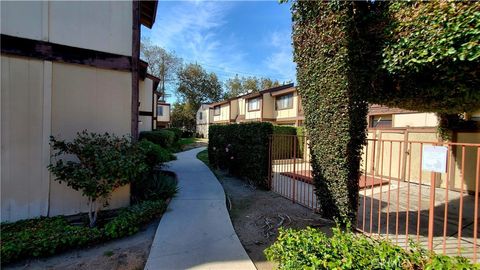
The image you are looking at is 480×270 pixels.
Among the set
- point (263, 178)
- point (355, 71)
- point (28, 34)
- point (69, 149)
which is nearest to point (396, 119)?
point (263, 178)

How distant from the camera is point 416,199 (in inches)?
287

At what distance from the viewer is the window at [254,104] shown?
992 inches

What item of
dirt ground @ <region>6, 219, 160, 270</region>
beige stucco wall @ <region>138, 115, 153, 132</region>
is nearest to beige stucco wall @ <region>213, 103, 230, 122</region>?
beige stucco wall @ <region>138, 115, 153, 132</region>

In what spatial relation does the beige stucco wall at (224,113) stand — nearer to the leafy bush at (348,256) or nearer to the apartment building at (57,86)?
the apartment building at (57,86)

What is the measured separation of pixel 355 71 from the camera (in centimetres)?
407

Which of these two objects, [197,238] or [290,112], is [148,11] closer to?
[197,238]

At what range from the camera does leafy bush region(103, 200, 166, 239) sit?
13.2 ft

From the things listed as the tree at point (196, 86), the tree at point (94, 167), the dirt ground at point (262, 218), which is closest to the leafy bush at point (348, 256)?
the dirt ground at point (262, 218)

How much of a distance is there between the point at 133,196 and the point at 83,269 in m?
2.49

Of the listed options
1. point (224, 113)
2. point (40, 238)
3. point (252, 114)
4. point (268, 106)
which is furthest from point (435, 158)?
point (224, 113)

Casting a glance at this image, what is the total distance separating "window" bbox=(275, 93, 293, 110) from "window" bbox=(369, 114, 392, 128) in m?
10.4

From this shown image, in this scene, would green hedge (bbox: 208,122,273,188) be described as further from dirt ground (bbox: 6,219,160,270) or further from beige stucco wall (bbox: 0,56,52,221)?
beige stucco wall (bbox: 0,56,52,221)

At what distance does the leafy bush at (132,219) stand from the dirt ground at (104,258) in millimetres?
168

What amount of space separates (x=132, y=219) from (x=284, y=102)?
1991 centimetres
